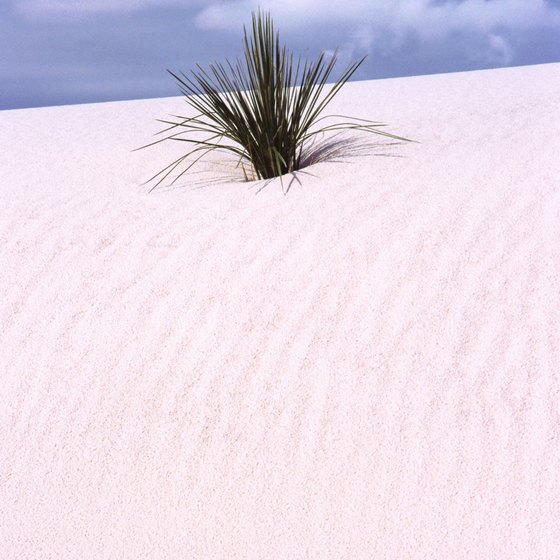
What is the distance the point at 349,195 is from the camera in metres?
3.39

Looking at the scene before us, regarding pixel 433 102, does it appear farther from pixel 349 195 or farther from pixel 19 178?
pixel 19 178

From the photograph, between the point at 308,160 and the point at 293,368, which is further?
the point at 308,160

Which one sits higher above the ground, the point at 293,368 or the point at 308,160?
the point at 308,160

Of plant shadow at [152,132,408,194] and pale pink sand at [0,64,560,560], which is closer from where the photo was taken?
pale pink sand at [0,64,560,560]

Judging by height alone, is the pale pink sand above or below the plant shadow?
below

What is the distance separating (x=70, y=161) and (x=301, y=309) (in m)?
2.96

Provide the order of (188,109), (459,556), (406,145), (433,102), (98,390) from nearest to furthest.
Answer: (459,556)
(98,390)
(406,145)
(433,102)
(188,109)

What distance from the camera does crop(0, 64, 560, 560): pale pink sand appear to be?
2035 mm

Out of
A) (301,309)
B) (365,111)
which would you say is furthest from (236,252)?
(365,111)

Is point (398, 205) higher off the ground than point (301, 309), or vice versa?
point (398, 205)

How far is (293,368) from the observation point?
8.05 ft

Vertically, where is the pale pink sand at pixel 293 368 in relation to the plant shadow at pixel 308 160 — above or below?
below

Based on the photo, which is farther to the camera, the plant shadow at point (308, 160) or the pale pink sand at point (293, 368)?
the plant shadow at point (308, 160)

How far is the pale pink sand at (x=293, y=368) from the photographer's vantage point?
2035mm
